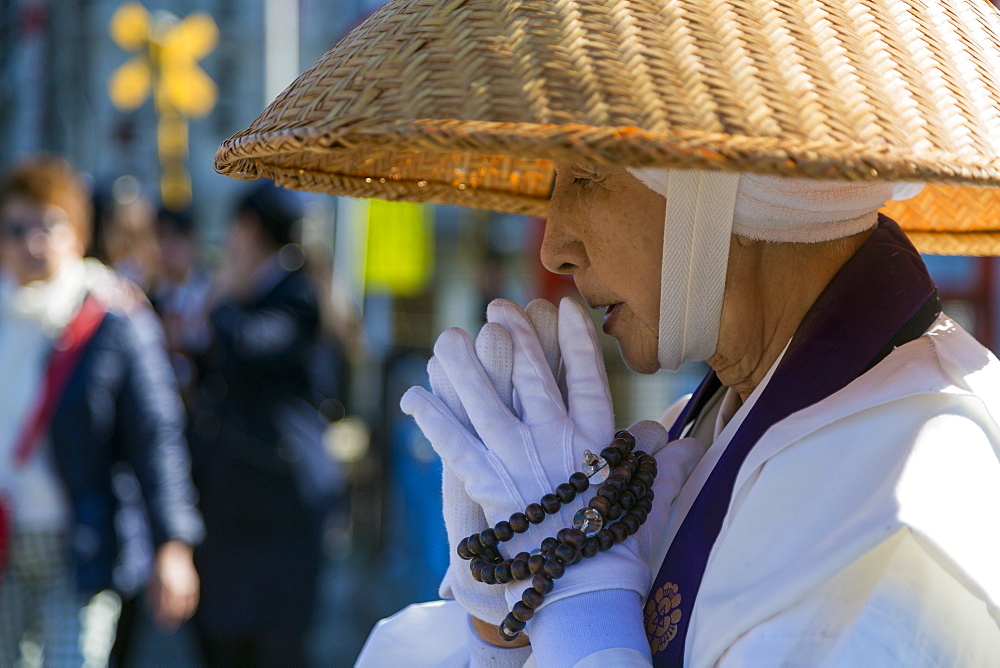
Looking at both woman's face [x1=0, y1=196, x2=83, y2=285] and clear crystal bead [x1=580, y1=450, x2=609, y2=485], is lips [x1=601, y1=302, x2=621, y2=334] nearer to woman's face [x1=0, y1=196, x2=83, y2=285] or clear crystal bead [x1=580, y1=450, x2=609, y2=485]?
clear crystal bead [x1=580, y1=450, x2=609, y2=485]

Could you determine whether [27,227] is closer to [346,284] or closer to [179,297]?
[179,297]

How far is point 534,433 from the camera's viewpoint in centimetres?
129

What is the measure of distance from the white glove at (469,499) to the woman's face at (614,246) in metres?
0.14

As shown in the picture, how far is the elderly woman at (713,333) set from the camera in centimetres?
98

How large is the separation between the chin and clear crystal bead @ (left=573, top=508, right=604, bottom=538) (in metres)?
0.26

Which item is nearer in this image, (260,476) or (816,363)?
(816,363)

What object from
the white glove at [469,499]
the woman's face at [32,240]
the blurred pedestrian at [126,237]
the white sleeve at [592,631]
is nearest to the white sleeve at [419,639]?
the white glove at [469,499]

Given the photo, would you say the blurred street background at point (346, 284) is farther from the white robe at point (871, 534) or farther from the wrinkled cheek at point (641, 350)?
the white robe at point (871, 534)

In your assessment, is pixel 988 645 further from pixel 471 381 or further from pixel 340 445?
pixel 340 445

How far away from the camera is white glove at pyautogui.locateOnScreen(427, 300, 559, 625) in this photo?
4.33 feet

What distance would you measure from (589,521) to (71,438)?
8.03ft

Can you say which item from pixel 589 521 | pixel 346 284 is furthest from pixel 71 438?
pixel 346 284

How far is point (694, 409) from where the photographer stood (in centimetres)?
165

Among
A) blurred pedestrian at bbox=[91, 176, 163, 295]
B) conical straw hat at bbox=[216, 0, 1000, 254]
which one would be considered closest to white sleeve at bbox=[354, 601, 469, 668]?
conical straw hat at bbox=[216, 0, 1000, 254]
